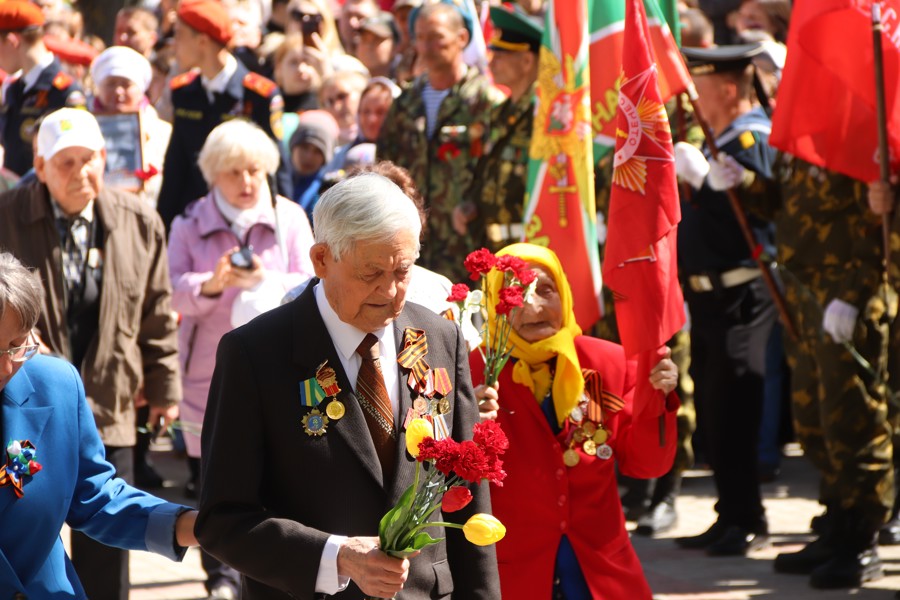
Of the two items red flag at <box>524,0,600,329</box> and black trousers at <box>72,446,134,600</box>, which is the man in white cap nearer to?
black trousers at <box>72,446,134,600</box>

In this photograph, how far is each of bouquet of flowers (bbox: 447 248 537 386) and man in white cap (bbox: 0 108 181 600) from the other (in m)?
2.25

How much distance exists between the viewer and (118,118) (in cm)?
899

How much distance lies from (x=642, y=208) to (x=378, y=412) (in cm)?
170

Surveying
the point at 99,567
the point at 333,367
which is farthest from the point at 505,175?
the point at 333,367

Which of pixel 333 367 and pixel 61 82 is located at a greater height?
pixel 333 367

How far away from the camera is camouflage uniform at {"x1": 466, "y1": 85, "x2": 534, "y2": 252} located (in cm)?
817

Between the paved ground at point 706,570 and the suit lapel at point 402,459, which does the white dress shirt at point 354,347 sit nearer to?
the suit lapel at point 402,459

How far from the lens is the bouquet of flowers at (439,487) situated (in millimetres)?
3033

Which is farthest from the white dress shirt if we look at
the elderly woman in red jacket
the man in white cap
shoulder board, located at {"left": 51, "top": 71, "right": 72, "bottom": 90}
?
shoulder board, located at {"left": 51, "top": 71, "right": 72, "bottom": 90}

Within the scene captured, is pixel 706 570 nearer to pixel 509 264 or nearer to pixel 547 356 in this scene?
pixel 547 356

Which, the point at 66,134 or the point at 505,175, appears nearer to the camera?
the point at 66,134

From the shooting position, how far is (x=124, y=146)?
29.4ft

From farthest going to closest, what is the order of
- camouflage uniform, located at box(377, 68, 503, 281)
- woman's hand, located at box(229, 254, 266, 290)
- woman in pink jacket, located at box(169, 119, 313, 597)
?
1. camouflage uniform, located at box(377, 68, 503, 281)
2. woman in pink jacket, located at box(169, 119, 313, 597)
3. woman's hand, located at box(229, 254, 266, 290)

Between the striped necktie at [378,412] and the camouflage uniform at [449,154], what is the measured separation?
5.07 metres
